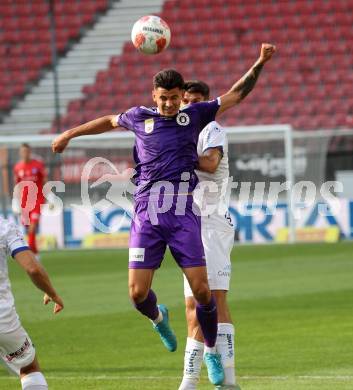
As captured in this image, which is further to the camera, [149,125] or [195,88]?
[195,88]

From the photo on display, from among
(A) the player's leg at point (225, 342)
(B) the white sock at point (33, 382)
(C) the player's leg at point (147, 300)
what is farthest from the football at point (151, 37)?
(B) the white sock at point (33, 382)

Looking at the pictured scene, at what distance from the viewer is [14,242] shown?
647 cm

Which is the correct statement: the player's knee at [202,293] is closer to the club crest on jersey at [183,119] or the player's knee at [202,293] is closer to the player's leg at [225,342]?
the player's leg at [225,342]

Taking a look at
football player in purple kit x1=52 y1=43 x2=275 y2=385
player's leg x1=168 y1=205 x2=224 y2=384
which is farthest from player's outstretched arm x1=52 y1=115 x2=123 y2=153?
player's leg x1=168 y1=205 x2=224 y2=384

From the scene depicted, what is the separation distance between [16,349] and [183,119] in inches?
93.7

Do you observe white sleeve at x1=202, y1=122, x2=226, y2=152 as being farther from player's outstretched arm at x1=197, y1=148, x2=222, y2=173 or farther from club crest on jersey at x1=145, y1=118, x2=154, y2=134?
club crest on jersey at x1=145, y1=118, x2=154, y2=134

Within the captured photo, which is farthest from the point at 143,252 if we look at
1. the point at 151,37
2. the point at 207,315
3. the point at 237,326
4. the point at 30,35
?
the point at 30,35

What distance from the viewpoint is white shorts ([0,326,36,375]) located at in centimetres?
650

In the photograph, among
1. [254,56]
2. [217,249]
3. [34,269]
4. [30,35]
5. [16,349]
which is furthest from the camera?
[30,35]

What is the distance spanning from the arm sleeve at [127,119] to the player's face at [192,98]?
472 millimetres

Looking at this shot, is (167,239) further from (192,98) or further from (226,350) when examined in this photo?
(192,98)

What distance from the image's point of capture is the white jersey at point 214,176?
27.2ft

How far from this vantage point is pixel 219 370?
795cm

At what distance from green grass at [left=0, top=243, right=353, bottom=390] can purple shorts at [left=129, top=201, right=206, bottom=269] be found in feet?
4.04
